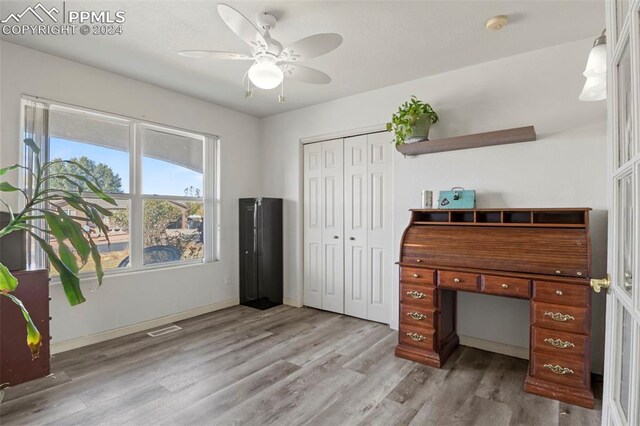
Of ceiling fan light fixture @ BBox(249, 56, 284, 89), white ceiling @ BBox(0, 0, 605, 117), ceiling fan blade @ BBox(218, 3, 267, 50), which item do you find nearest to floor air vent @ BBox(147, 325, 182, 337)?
white ceiling @ BBox(0, 0, 605, 117)

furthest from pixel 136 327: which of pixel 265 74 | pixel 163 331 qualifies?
pixel 265 74

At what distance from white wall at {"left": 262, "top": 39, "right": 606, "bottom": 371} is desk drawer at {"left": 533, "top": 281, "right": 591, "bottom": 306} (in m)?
0.48

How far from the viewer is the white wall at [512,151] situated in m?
2.44

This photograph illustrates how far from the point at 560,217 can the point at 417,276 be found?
1220 millimetres

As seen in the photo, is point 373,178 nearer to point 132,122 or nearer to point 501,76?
point 501,76

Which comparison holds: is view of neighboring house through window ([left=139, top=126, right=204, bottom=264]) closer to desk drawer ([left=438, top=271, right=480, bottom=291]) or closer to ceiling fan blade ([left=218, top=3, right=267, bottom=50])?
ceiling fan blade ([left=218, top=3, right=267, bottom=50])

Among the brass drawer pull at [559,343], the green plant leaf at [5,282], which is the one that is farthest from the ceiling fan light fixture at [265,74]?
the brass drawer pull at [559,343]

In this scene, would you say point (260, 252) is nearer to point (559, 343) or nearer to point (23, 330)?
point (23, 330)

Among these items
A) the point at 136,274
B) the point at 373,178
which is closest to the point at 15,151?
the point at 136,274

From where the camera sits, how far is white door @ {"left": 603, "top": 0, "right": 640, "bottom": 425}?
75cm

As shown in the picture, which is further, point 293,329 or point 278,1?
point 293,329

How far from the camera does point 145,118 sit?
3.40 m

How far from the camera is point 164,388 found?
225 centimetres

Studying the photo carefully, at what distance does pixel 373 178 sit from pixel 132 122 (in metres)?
2.73
